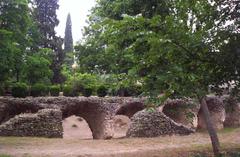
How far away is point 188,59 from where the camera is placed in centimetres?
1172

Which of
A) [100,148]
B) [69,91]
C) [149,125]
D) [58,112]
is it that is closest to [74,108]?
[58,112]

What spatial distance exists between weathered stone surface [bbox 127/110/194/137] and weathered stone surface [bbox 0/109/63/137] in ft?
14.0

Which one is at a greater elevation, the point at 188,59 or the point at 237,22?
the point at 237,22

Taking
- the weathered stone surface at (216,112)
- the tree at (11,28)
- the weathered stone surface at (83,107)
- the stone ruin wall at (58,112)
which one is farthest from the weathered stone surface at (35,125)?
the weathered stone surface at (216,112)

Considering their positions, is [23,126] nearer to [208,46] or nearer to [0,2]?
[0,2]

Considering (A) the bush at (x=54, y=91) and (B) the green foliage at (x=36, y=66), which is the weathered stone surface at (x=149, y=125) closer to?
(A) the bush at (x=54, y=91)

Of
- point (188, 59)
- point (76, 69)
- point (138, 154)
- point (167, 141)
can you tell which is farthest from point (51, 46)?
point (188, 59)

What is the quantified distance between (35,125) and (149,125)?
642 centimetres

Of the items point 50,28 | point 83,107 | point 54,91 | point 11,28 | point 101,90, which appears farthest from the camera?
point 50,28

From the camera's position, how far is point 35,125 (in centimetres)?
2134

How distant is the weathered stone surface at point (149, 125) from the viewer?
76.0 feet

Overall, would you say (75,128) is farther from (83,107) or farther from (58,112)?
(58,112)

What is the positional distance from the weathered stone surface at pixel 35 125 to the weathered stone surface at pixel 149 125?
14.0 feet

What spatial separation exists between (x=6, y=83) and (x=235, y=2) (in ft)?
65.8
